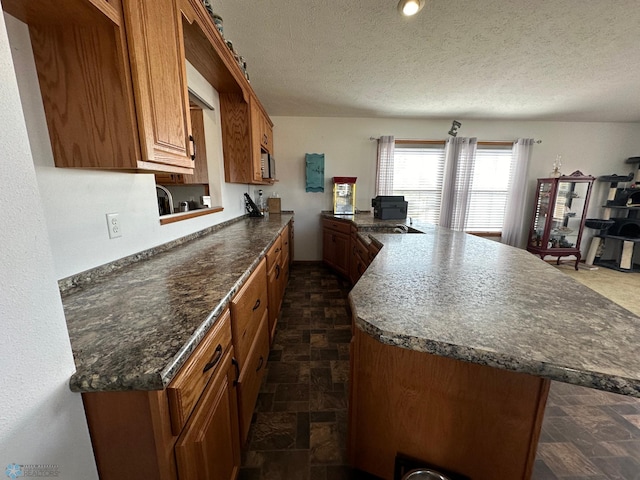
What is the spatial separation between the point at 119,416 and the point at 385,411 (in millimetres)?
784

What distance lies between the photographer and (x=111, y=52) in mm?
798

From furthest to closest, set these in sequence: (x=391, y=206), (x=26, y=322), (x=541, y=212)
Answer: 1. (x=541, y=212)
2. (x=391, y=206)
3. (x=26, y=322)

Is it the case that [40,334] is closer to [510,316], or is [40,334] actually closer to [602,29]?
[510,316]

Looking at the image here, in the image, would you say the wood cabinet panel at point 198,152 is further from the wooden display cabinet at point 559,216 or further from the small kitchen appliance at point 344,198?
the wooden display cabinet at point 559,216

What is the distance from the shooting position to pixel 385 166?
3.95 m

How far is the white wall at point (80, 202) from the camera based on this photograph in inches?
30.8

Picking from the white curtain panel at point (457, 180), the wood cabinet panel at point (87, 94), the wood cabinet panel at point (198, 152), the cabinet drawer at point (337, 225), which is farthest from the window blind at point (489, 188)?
the wood cabinet panel at point (87, 94)

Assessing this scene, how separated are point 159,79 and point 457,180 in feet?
13.8

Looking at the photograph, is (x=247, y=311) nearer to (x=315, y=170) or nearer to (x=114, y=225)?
(x=114, y=225)

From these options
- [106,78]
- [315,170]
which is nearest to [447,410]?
[106,78]

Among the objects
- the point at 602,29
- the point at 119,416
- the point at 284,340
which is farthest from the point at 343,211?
the point at 119,416

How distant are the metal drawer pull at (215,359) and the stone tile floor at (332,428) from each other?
75 cm

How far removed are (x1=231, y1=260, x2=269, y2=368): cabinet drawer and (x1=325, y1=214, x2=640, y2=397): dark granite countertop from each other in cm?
48

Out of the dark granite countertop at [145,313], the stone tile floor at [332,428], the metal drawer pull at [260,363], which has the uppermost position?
the dark granite countertop at [145,313]
